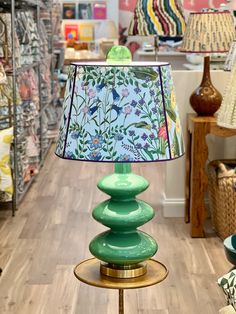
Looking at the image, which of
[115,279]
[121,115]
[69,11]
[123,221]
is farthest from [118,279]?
[69,11]

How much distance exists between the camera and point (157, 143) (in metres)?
1.68

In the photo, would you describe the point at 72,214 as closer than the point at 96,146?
No

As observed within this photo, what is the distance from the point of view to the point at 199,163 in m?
4.10

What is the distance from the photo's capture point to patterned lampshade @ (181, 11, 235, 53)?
409cm

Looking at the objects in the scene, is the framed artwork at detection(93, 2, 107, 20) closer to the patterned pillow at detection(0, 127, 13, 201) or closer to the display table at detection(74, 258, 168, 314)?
the patterned pillow at detection(0, 127, 13, 201)

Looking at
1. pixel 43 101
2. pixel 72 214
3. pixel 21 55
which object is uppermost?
pixel 21 55

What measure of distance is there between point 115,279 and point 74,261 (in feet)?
6.33

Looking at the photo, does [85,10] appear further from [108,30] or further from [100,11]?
[108,30]

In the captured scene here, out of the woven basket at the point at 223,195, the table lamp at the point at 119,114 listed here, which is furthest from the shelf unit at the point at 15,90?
the table lamp at the point at 119,114

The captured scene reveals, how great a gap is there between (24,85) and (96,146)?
371 centimetres

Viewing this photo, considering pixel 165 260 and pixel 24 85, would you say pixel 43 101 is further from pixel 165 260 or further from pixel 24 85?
pixel 165 260

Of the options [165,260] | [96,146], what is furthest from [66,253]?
[96,146]

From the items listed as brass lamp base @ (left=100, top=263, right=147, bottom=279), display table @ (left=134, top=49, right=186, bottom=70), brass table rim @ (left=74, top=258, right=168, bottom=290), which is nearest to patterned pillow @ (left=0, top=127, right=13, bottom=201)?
brass table rim @ (left=74, top=258, right=168, bottom=290)

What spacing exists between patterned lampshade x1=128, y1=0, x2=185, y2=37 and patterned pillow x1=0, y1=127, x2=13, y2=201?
1.18 m
